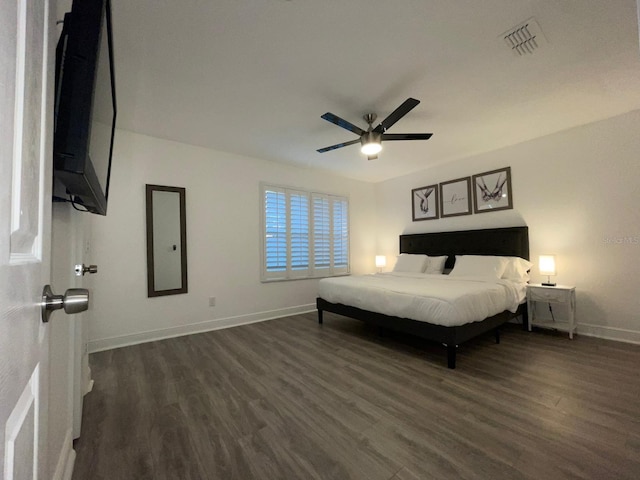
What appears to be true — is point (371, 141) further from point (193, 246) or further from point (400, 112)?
point (193, 246)

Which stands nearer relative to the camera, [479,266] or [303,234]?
[479,266]

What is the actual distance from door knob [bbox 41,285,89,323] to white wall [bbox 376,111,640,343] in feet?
14.9

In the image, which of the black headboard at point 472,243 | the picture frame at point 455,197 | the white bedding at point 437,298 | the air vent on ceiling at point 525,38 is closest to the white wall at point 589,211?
the black headboard at point 472,243

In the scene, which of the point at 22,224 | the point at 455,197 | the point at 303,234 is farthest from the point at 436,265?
the point at 22,224

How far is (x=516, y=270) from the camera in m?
3.41

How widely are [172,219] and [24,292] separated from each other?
11.0ft

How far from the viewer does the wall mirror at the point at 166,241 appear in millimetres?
3242

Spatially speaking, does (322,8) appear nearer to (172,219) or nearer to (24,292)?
(24,292)

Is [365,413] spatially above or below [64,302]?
below

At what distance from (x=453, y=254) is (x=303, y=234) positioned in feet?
8.20

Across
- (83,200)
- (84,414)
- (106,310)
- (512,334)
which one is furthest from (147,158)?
(512,334)

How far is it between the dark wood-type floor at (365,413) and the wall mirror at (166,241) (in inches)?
33.0

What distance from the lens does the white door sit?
33 cm

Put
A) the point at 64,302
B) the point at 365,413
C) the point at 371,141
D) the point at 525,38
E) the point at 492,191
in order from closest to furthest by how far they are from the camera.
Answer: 1. the point at 64,302
2. the point at 365,413
3. the point at 525,38
4. the point at 371,141
5. the point at 492,191
